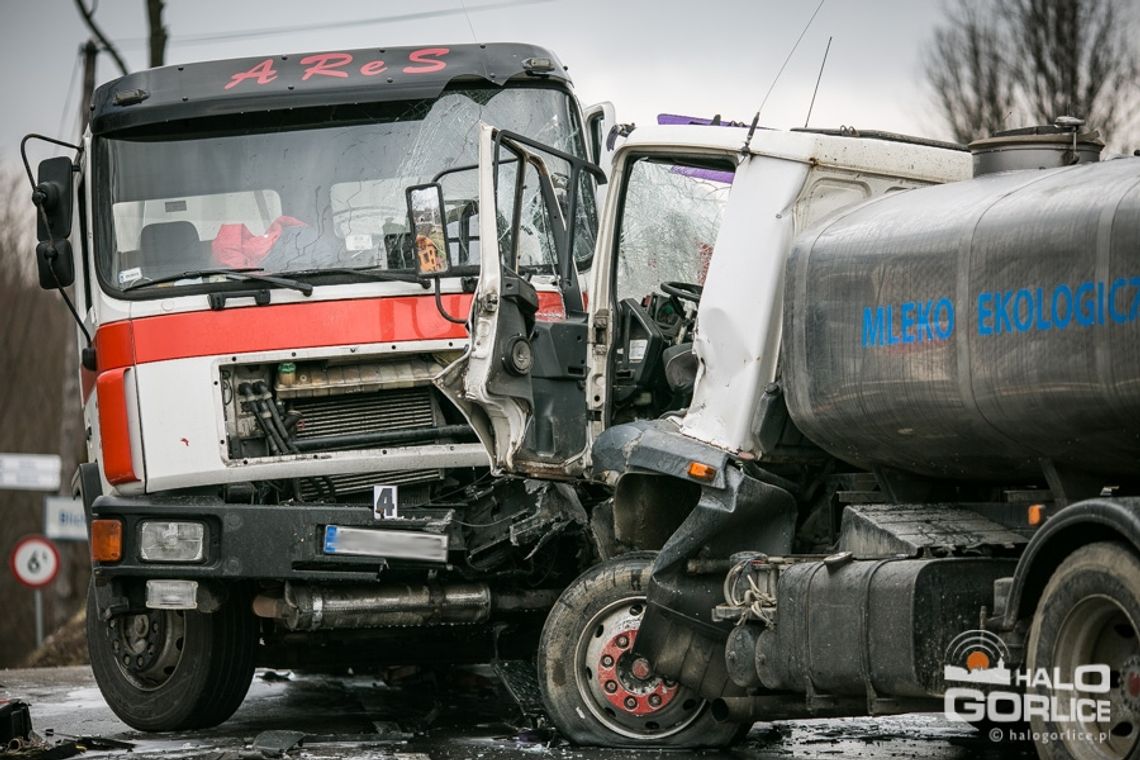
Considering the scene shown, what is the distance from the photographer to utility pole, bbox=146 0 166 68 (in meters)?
20.8

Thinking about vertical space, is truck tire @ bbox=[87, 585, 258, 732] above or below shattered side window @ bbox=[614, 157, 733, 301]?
below

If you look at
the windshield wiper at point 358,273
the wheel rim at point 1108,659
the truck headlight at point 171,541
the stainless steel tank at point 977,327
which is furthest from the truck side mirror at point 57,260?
the wheel rim at point 1108,659

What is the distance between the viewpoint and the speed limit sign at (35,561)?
18750mm

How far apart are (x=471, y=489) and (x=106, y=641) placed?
2043mm

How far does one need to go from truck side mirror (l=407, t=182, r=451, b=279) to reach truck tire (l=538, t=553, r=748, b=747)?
5.13 feet

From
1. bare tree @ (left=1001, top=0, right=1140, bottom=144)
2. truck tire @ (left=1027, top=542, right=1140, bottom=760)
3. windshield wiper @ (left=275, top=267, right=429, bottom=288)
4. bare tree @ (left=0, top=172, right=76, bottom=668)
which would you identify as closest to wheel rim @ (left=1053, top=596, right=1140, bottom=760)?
truck tire @ (left=1027, top=542, right=1140, bottom=760)

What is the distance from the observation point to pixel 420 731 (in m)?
8.98

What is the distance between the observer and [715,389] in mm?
7441

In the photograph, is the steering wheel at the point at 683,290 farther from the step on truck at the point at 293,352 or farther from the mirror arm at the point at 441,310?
the mirror arm at the point at 441,310

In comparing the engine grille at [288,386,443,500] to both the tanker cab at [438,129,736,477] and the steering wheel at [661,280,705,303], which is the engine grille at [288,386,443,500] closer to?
the tanker cab at [438,129,736,477]

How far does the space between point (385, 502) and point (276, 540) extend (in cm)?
54

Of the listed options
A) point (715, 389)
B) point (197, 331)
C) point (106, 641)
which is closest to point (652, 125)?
point (715, 389)

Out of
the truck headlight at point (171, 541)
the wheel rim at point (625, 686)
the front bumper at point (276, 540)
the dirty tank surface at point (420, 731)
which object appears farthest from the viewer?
the truck headlight at point (171, 541)

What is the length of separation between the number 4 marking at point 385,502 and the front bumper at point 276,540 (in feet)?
0.18
